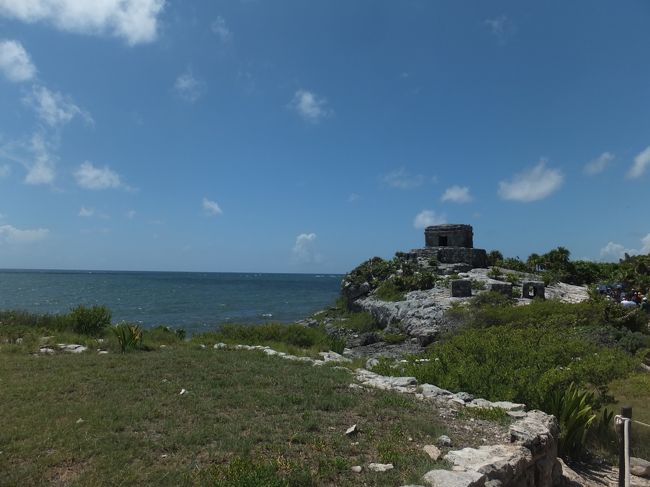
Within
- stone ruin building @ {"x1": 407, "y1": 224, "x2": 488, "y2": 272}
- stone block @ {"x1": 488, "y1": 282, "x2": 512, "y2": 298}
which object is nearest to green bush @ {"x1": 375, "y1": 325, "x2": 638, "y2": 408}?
stone block @ {"x1": 488, "y1": 282, "x2": 512, "y2": 298}

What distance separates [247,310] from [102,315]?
28266 mm

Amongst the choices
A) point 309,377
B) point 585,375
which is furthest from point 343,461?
point 585,375

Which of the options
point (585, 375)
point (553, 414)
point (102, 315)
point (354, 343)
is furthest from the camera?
point (354, 343)

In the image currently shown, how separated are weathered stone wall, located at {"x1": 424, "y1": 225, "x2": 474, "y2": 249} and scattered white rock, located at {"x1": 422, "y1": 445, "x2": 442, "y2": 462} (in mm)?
35498

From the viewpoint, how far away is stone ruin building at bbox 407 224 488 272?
3734cm

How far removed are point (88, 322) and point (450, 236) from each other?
30887 mm

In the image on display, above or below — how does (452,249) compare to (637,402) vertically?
above

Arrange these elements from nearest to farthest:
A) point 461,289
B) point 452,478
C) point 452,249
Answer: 1. point 452,478
2. point 461,289
3. point 452,249

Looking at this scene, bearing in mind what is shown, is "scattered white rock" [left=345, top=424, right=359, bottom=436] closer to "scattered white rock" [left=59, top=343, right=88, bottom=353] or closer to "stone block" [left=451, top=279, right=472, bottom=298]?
"scattered white rock" [left=59, top=343, right=88, bottom=353]

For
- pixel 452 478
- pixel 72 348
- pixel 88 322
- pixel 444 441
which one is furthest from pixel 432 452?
pixel 88 322

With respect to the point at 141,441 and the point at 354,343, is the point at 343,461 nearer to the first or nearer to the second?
the point at 141,441

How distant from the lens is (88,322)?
1702cm

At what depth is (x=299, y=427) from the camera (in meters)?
6.43

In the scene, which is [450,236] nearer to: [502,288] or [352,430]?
[502,288]
